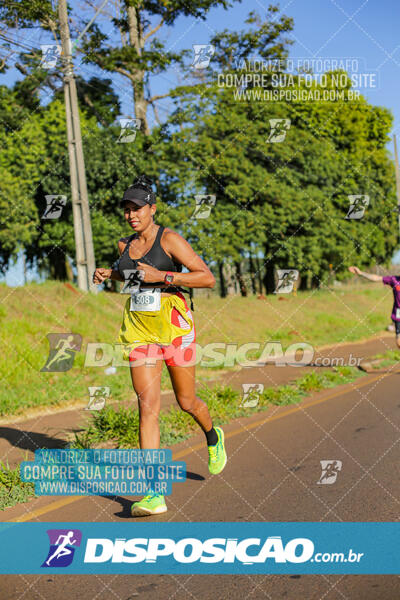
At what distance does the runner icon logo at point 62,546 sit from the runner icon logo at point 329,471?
6.98 ft

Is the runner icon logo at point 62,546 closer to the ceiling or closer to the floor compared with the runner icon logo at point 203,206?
closer to the floor

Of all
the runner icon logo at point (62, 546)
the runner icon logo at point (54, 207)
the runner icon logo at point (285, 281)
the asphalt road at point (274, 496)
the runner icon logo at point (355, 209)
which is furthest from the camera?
the runner icon logo at point (285, 281)

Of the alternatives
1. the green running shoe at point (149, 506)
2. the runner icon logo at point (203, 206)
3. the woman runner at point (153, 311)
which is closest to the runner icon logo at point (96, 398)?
the woman runner at point (153, 311)

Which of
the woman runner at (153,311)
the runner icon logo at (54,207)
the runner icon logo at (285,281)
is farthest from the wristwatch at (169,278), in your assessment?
the runner icon logo at (285,281)

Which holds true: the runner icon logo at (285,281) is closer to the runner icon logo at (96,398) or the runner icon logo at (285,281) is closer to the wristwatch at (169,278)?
the runner icon logo at (96,398)

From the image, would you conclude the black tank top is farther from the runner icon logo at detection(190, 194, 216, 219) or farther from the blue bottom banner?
the runner icon logo at detection(190, 194, 216, 219)

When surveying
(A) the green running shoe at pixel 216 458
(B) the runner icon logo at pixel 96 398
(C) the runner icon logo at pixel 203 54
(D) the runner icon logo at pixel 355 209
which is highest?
(C) the runner icon logo at pixel 203 54

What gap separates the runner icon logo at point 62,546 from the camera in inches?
167

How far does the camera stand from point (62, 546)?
4.46 m

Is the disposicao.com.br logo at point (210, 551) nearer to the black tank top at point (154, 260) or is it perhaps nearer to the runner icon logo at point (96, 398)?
the black tank top at point (154, 260)

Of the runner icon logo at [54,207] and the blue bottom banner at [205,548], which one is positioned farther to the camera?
the runner icon logo at [54,207]

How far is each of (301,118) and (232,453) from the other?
31762 millimetres

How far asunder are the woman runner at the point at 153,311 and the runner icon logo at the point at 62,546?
497 mm

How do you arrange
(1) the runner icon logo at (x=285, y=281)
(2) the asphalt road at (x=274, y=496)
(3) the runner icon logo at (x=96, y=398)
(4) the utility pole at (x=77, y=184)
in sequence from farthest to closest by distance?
(1) the runner icon logo at (x=285, y=281), (4) the utility pole at (x=77, y=184), (3) the runner icon logo at (x=96, y=398), (2) the asphalt road at (x=274, y=496)
